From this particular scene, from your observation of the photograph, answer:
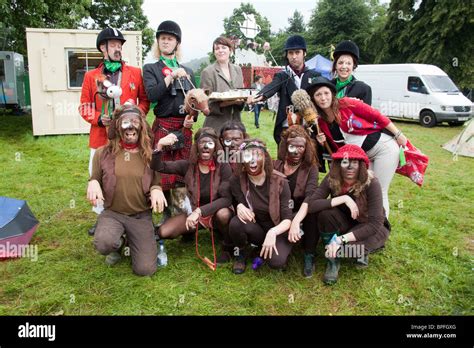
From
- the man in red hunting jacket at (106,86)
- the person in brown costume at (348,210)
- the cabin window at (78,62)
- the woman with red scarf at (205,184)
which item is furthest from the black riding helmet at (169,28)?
the cabin window at (78,62)

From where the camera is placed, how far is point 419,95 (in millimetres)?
15297

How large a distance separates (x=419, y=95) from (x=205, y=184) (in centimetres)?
1384

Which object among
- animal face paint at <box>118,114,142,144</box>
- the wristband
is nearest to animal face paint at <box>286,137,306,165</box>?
the wristband

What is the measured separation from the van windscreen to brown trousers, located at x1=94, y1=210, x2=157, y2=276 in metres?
14.3

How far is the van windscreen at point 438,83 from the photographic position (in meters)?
15.1

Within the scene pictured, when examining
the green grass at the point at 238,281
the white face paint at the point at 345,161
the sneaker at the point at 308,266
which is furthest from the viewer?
the sneaker at the point at 308,266

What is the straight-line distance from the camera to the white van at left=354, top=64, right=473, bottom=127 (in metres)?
14.7

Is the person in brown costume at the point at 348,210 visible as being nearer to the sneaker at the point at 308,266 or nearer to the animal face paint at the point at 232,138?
the sneaker at the point at 308,266

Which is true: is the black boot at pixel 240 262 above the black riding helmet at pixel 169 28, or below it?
below

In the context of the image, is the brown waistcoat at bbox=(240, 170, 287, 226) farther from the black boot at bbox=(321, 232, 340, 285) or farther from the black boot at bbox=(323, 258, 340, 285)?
the black boot at bbox=(323, 258, 340, 285)

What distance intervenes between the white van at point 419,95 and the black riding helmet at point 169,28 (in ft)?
43.7

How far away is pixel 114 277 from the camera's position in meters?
3.57

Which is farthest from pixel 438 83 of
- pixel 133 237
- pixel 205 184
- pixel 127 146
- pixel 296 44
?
pixel 133 237

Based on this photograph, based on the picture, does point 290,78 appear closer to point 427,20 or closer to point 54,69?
point 54,69
